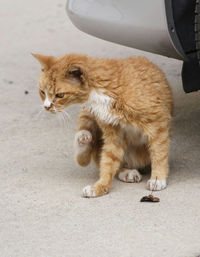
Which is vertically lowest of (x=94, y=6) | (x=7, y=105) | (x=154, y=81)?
(x=7, y=105)

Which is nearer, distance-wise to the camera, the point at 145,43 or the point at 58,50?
the point at 145,43

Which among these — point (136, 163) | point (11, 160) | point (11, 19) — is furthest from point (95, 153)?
point (11, 19)

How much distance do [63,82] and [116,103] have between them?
0.37 m

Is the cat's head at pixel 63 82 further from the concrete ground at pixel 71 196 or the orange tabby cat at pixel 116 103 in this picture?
the concrete ground at pixel 71 196

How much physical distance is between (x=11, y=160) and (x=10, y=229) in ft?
3.98

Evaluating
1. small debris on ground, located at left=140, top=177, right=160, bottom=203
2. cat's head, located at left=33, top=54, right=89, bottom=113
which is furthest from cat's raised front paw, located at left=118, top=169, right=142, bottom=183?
cat's head, located at left=33, top=54, right=89, bottom=113

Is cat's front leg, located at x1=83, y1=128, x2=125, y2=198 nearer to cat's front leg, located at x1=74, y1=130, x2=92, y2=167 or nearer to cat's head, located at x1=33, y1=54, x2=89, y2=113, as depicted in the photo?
cat's front leg, located at x1=74, y1=130, x2=92, y2=167

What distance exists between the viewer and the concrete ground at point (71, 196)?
11.5 feet

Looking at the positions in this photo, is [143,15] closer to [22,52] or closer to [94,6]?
[94,6]

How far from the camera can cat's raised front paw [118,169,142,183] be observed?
4.49 metres

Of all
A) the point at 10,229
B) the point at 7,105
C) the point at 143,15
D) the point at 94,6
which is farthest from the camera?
the point at 7,105

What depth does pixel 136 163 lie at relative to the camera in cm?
461

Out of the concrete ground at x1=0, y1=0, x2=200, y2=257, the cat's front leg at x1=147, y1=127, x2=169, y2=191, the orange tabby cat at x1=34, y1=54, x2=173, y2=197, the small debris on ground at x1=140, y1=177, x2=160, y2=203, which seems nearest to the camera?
the concrete ground at x1=0, y1=0, x2=200, y2=257

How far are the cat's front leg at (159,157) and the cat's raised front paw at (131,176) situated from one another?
16 cm
